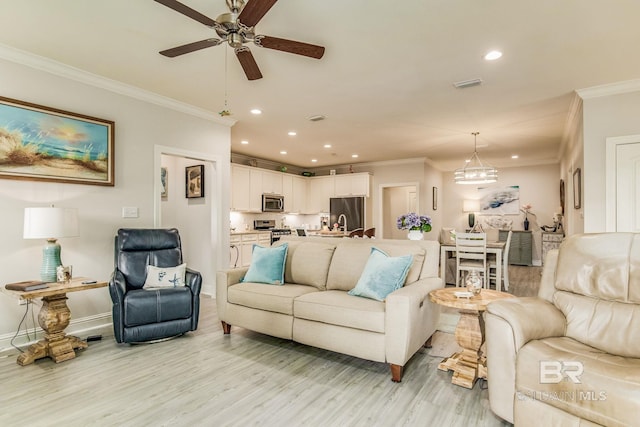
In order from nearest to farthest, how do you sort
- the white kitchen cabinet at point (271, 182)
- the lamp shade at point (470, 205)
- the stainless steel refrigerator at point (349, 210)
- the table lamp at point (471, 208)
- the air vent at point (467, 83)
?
the air vent at point (467, 83), the white kitchen cabinet at point (271, 182), the stainless steel refrigerator at point (349, 210), the table lamp at point (471, 208), the lamp shade at point (470, 205)

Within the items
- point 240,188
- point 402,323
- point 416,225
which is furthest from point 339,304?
point 240,188

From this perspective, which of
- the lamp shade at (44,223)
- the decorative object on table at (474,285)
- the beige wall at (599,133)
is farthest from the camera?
the beige wall at (599,133)

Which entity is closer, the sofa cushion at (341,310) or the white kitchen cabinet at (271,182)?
the sofa cushion at (341,310)

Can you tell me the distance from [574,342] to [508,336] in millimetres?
443

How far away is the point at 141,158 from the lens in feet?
12.3

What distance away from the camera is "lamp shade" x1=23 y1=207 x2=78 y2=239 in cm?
261

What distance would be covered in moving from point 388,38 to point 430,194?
Answer: 5.98m

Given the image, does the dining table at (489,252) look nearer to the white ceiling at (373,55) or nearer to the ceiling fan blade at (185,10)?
the white ceiling at (373,55)

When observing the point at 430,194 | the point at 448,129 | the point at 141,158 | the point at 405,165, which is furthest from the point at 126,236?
the point at 430,194

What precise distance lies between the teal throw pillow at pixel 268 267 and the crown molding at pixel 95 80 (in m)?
2.20

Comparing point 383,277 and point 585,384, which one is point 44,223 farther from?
point 585,384

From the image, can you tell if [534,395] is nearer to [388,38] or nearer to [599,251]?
[599,251]

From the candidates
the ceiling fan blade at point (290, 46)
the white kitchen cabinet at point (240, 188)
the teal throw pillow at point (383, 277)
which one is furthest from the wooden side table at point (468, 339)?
the white kitchen cabinet at point (240, 188)

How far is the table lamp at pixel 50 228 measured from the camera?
2.62 meters
